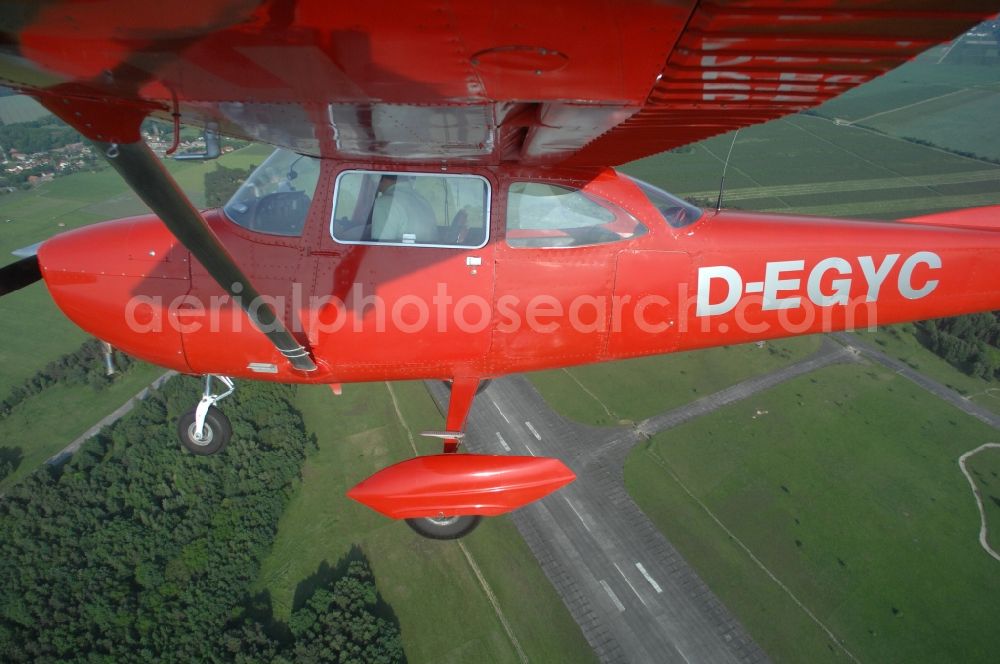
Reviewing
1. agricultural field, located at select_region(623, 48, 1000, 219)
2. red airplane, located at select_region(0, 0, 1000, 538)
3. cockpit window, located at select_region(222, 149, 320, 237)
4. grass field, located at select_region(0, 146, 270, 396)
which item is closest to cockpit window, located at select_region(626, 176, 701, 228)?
red airplane, located at select_region(0, 0, 1000, 538)

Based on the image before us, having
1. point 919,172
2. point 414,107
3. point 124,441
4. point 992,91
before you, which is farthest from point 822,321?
point 992,91

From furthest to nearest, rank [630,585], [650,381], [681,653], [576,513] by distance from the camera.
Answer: [650,381] < [576,513] < [630,585] < [681,653]

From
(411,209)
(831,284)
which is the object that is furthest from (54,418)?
(831,284)

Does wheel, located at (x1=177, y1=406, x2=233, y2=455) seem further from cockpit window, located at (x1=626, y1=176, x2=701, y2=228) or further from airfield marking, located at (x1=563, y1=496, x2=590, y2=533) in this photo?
airfield marking, located at (x1=563, y1=496, x2=590, y2=533)

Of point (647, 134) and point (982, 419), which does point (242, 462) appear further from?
point (982, 419)

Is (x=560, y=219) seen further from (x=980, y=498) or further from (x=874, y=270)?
(x=980, y=498)
